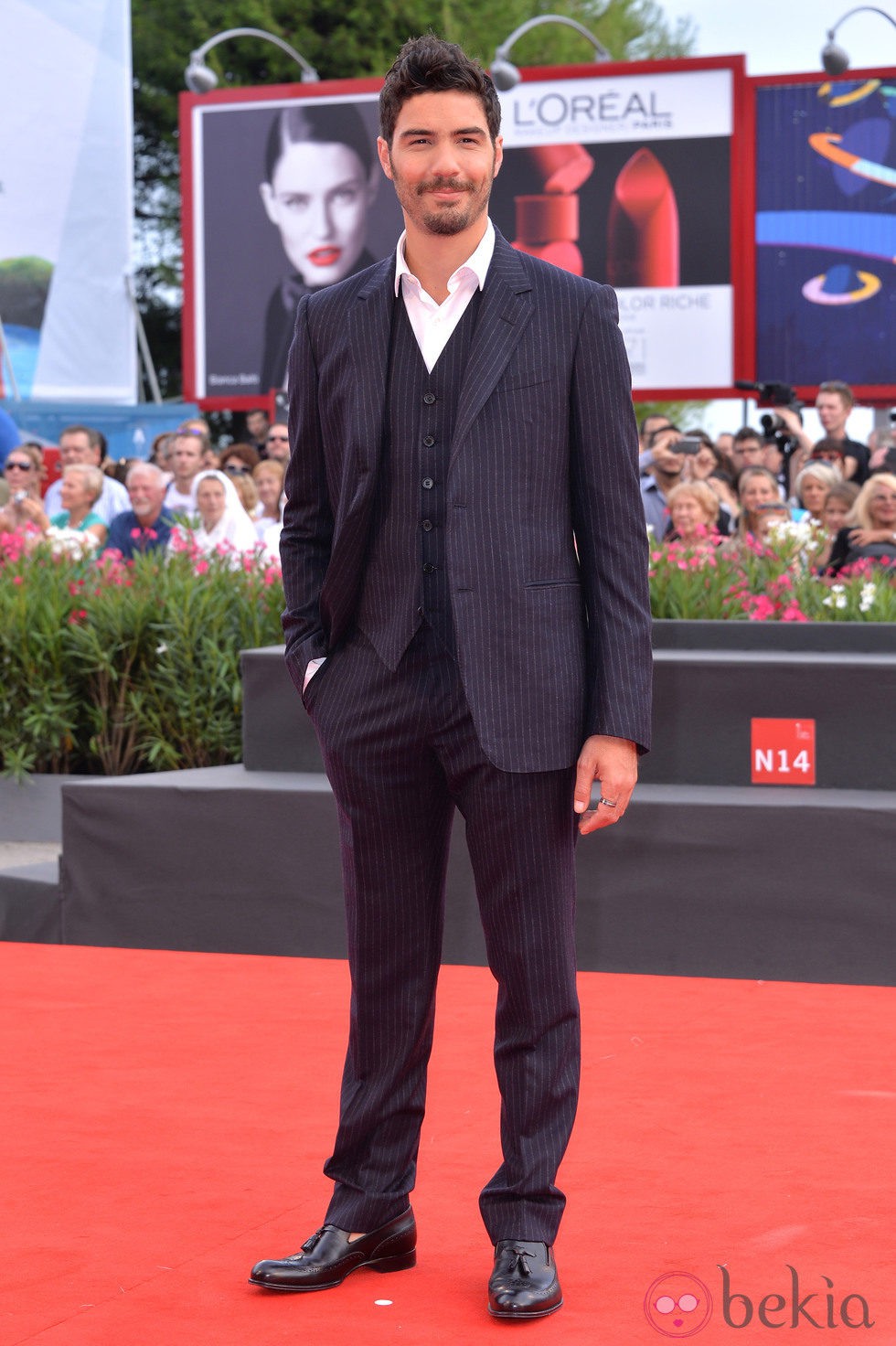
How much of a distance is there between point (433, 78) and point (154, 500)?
20.7 ft

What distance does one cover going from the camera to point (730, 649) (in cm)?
592

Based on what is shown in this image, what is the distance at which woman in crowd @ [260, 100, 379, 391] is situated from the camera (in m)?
16.6

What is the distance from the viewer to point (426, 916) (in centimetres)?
287

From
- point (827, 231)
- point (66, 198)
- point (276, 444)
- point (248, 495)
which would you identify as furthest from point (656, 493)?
point (66, 198)

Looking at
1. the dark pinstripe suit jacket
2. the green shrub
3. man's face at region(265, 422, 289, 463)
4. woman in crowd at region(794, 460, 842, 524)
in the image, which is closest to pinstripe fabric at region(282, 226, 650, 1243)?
the dark pinstripe suit jacket

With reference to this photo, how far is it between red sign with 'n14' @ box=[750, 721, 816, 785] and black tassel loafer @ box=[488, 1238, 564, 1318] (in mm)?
2800

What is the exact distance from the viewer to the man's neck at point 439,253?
276 centimetres

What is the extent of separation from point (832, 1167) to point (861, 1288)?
59 cm

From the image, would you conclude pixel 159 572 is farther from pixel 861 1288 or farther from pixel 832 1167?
pixel 861 1288

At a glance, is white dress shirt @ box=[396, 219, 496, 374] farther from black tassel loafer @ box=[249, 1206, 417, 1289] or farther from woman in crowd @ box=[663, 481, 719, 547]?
woman in crowd @ box=[663, 481, 719, 547]

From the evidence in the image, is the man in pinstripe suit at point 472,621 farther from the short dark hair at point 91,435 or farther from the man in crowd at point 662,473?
the short dark hair at point 91,435

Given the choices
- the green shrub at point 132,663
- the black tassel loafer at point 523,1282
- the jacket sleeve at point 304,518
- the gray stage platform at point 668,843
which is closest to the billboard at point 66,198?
the green shrub at point 132,663

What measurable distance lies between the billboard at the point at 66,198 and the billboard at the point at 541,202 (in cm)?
417

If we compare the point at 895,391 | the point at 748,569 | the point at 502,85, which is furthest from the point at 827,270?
the point at 748,569
